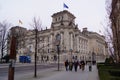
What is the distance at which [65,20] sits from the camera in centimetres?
10112

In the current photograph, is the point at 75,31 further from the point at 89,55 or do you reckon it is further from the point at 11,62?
the point at 11,62

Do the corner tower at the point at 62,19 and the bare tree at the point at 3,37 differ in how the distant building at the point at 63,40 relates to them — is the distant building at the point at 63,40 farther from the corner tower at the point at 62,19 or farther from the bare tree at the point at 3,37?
the bare tree at the point at 3,37

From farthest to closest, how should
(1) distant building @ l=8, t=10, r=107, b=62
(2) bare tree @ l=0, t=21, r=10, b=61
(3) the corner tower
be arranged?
1. (3) the corner tower
2. (1) distant building @ l=8, t=10, r=107, b=62
3. (2) bare tree @ l=0, t=21, r=10, b=61

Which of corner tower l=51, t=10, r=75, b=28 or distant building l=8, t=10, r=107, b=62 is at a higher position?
corner tower l=51, t=10, r=75, b=28

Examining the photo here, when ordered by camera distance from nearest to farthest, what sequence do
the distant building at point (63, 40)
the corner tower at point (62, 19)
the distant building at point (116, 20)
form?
the distant building at point (116, 20) < the distant building at point (63, 40) < the corner tower at point (62, 19)

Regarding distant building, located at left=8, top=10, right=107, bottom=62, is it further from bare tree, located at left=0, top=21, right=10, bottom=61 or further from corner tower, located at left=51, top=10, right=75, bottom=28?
bare tree, located at left=0, top=21, right=10, bottom=61

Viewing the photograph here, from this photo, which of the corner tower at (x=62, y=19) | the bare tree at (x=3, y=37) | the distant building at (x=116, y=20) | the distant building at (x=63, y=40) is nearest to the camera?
the distant building at (x=116, y=20)

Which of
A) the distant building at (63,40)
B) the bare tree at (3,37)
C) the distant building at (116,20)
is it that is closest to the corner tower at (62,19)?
the distant building at (63,40)

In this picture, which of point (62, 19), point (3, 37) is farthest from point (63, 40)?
point (3, 37)

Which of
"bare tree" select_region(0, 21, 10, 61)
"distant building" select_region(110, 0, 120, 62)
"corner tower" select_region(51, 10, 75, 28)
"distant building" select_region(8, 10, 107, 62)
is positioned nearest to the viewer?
"distant building" select_region(110, 0, 120, 62)

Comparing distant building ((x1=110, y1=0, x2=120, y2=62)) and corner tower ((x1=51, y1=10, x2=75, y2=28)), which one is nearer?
distant building ((x1=110, y1=0, x2=120, y2=62))

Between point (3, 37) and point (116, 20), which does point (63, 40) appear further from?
point (116, 20)

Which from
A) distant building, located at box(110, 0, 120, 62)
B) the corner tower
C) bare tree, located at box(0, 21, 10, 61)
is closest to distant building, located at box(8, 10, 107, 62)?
the corner tower

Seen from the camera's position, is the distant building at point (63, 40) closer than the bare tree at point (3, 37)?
No
